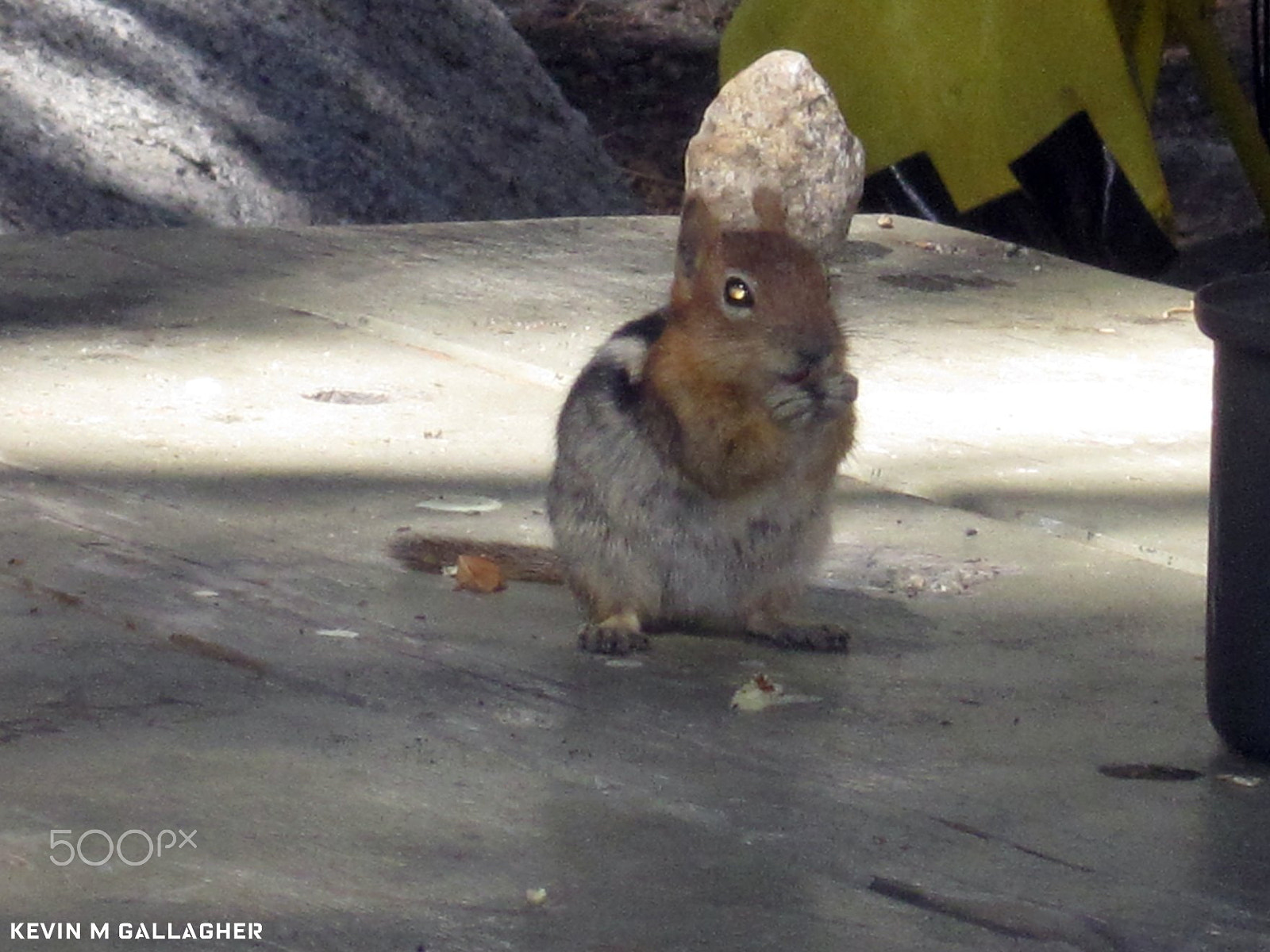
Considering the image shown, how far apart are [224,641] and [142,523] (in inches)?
26.0

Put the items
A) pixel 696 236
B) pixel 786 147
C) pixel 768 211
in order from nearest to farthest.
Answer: pixel 696 236 → pixel 768 211 → pixel 786 147

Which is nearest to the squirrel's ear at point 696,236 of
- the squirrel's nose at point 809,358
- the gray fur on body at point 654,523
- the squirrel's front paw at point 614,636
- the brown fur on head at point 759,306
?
the brown fur on head at point 759,306

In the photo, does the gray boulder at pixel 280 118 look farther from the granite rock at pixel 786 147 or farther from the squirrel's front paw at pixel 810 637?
the squirrel's front paw at pixel 810 637

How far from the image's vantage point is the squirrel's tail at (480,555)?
12.2 ft

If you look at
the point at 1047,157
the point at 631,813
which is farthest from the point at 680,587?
the point at 1047,157

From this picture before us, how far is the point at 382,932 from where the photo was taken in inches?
91.0

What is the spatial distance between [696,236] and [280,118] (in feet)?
14.4

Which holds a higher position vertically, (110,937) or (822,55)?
(822,55)

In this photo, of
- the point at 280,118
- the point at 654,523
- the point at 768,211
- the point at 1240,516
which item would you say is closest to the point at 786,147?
the point at 280,118

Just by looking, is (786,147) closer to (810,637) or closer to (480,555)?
(480,555)

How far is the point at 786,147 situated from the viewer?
743 cm

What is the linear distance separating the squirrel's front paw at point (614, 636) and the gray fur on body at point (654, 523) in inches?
0.9

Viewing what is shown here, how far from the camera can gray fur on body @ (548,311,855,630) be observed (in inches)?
135

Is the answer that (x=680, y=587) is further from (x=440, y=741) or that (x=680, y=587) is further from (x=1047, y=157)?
(x=1047, y=157)
